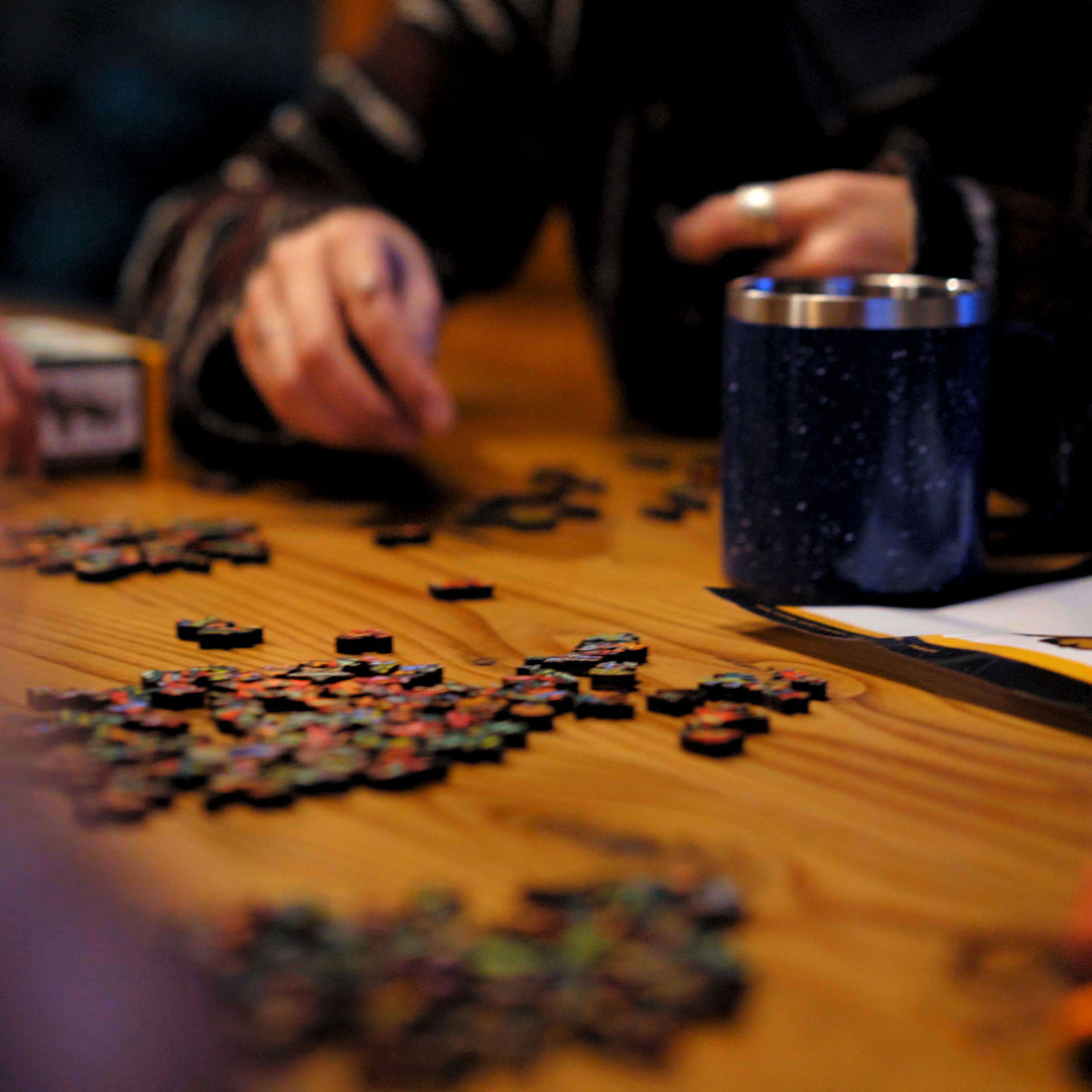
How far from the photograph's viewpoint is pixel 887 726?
67cm

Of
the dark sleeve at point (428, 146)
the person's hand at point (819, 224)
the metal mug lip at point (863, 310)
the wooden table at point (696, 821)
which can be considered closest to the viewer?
the wooden table at point (696, 821)

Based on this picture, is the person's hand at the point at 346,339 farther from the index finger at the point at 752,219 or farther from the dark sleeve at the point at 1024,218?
the dark sleeve at the point at 1024,218

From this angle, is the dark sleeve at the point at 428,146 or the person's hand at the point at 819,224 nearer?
the person's hand at the point at 819,224

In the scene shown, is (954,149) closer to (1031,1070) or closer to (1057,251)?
(1057,251)

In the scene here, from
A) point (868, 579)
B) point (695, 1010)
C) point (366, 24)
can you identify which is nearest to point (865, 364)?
point (868, 579)

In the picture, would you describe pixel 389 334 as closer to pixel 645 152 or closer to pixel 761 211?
pixel 761 211

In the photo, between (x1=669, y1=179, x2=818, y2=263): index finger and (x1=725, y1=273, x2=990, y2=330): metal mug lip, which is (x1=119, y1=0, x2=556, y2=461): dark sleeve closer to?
(x1=669, y1=179, x2=818, y2=263): index finger

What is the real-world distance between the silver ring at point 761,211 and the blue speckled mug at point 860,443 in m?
0.34

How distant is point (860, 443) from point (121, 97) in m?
3.92

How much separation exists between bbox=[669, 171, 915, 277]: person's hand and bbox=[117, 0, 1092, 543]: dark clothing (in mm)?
47

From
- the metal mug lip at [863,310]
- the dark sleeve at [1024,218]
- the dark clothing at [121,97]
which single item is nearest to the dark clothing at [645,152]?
the dark sleeve at [1024,218]

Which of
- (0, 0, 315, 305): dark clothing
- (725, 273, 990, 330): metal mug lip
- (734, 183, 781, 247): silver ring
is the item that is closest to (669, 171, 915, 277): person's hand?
(734, 183, 781, 247): silver ring

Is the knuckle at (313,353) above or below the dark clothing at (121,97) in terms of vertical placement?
below

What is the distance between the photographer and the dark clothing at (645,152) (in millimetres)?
1328
